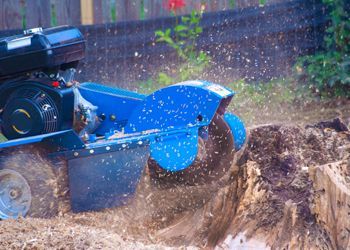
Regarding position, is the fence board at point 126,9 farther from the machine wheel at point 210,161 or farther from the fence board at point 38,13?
the machine wheel at point 210,161

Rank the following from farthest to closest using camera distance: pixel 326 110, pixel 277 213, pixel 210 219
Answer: pixel 326 110, pixel 210 219, pixel 277 213

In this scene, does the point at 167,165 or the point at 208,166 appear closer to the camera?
the point at 167,165

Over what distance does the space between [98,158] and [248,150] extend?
40.3 inches

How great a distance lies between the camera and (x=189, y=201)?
17.6 ft

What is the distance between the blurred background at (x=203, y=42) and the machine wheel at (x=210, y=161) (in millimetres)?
3533

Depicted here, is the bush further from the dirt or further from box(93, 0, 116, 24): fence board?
the dirt

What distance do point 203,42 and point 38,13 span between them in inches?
77.8

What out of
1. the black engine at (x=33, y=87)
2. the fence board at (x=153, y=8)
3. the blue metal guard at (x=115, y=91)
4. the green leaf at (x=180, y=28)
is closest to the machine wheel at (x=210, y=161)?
the blue metal guard at (x=115, y=91)

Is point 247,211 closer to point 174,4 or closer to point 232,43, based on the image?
point 232,43

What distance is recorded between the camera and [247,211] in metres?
Answer: 4.64

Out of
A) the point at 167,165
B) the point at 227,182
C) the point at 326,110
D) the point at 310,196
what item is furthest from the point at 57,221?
the point at 326,110

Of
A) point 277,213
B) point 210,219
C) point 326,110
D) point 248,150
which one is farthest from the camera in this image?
point 326,110

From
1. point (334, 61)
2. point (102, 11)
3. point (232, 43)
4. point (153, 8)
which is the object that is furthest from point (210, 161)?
point (153, 8)

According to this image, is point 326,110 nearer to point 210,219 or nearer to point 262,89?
point 262,89
